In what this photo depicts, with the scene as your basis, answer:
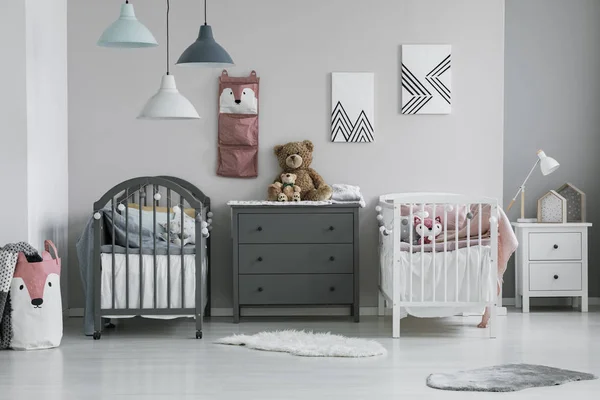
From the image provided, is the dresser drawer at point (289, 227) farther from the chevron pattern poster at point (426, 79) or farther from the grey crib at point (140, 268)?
the chevron pattern poster at point (426, 79)

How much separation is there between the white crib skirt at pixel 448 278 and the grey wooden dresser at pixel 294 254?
479 millimetres

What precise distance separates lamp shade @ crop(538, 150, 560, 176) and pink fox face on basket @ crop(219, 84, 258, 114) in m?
1.80

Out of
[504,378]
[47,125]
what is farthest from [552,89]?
[47,125]

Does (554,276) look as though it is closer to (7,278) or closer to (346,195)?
(346,195)

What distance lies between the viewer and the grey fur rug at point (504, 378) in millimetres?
3479

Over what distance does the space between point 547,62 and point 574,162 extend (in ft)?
2.23

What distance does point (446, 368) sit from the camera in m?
3.87

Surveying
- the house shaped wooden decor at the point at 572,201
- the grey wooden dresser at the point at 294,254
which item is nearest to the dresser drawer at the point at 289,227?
the grey wooden dresser at the point at 294,254

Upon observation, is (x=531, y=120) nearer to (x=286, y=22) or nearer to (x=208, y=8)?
(x=286, y=22)

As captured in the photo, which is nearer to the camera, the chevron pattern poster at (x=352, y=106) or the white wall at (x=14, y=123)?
the white wall at (x=14, y=123)

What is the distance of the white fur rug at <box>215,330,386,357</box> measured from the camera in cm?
414

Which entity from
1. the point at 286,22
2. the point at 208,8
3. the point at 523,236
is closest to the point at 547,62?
the point at 523,236

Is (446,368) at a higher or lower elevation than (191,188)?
lower

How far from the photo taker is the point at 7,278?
4227 millimetres
